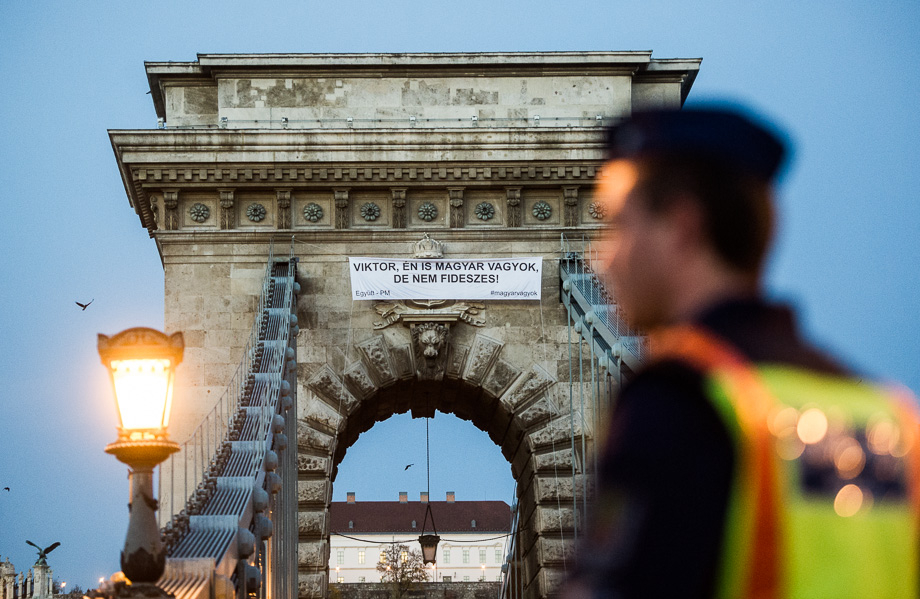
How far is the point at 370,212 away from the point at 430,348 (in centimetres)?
197

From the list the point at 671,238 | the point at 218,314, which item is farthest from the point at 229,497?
the point at 671,238

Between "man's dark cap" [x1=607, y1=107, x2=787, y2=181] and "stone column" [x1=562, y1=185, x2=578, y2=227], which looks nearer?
"man's dark cap" [x1=607, y1=107, x2=787, y2=181]

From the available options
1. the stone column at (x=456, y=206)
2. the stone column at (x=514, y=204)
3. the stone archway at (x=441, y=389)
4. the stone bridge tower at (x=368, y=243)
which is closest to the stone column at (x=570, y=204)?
the stone bridge tower at (x=368, y=243)

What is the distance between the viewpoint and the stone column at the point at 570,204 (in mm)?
17156

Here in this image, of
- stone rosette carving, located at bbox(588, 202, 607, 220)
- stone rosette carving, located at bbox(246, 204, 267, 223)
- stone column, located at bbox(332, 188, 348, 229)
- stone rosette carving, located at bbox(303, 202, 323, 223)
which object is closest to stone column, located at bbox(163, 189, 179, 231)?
stone rosette carving, located at bbox(246, 204, 267, 223)

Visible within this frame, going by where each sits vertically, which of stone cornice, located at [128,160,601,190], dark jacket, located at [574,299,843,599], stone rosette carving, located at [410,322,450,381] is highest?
stone cornice, located at [128,160,601,190]

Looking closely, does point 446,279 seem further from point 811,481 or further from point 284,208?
point 811,481

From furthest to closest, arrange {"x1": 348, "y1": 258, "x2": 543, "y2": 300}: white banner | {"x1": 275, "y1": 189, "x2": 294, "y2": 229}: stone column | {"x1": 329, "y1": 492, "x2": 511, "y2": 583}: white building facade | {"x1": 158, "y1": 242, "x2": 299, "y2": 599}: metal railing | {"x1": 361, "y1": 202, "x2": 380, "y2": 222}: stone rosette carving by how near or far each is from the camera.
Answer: {"x1": 329, "y1": 492, "x2": 511, "y2": 583}: white building facade, {"x1": 361, "y1": 202, "x2": 380, "y2": 222}: stone rosette carving, {"x1": 275, "y1": 189, "x2": 294, "y2": 229}: stone column, {"x1": 348, "y1": 258, "x2": 543, "y2": 300}: white banner, {"x1": 158, "y1": 242, "x2": 299, "y2": 599}: metal railing

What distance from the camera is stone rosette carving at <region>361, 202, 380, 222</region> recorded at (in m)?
17.2

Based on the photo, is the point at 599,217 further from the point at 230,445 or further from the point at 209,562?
the point at 209,562

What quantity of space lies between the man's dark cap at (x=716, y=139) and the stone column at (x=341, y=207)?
1542cm

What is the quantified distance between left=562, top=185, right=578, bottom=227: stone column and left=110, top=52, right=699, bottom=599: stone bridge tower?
0.02 meters

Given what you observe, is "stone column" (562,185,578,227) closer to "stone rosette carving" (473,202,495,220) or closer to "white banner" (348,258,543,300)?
"white banner" (348,258,543,300)

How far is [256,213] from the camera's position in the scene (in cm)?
1716
